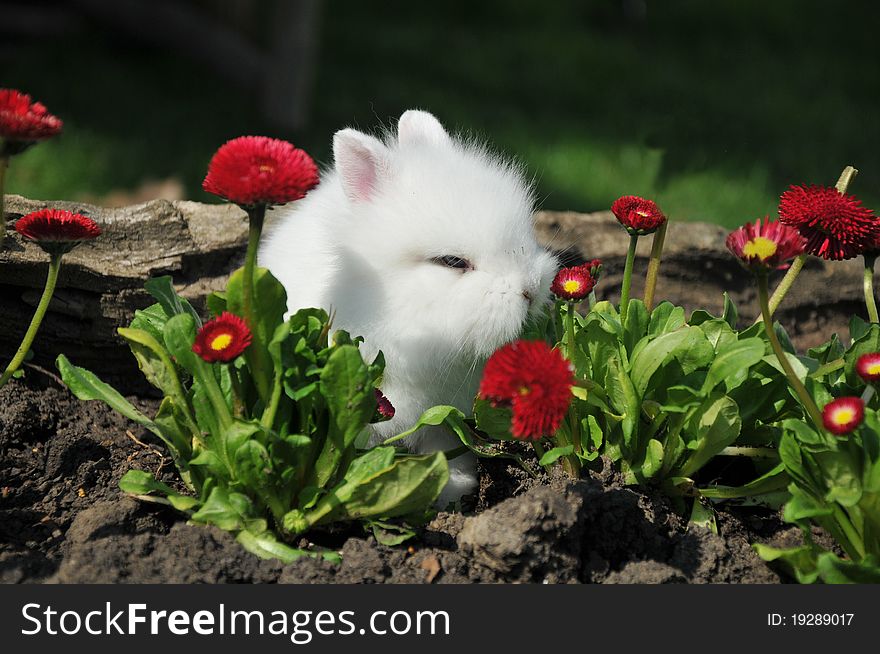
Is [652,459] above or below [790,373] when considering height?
below

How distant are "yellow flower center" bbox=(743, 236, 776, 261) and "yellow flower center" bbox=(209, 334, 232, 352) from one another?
3.92 feet

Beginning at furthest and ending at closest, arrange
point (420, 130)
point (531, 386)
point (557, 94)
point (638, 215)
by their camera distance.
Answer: point (557, 94) < point (420, 130) < point (638, 215) < point (531, 386)

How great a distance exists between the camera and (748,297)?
415 centimetres

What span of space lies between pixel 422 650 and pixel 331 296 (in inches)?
44.1

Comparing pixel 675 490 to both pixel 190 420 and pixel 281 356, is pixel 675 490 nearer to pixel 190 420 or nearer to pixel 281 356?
pixel 281 356

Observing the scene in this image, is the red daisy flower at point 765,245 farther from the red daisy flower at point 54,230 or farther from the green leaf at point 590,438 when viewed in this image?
the red daisy flower at point 54,230

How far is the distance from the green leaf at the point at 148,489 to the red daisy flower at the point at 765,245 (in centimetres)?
148

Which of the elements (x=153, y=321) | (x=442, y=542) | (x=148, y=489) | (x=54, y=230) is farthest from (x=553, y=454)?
(x=54, y=230)

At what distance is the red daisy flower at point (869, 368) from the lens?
7.33ft

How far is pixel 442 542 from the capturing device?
8.37 ft

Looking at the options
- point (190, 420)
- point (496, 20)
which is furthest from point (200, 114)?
point (190, 420)

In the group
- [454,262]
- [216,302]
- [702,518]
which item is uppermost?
[454,262]

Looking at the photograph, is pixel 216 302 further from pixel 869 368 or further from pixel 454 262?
pixel 869 368

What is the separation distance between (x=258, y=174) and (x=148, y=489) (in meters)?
0.93
